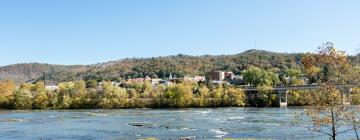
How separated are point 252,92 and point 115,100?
4432 centimetres

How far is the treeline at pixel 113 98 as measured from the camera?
136250 millimetres

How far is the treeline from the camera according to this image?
13625 cm

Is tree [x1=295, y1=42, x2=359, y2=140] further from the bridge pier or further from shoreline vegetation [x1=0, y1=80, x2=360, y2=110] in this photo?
the bridge pier

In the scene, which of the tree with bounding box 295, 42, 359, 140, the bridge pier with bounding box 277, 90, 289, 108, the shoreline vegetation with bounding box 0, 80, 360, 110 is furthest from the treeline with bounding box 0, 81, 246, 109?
the tree with bounding box 295, 42, 359, 140

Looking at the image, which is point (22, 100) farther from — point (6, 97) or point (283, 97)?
point (283, 97)

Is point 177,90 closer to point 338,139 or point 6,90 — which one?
point 6,90

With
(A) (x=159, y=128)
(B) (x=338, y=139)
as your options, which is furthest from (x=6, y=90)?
(B) (x=338, y=139)

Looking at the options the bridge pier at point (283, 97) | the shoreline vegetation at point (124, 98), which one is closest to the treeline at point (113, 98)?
the shoreline vegetation at point (124, 98)

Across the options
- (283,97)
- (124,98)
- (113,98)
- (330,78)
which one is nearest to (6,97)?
(113,98)

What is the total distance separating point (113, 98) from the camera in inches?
5423

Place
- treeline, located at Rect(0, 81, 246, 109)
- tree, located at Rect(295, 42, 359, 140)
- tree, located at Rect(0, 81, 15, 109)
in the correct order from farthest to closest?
treeline, located at Rect(0, 81, 246, 109), tree, located at Rect(0, 81, 15, 109), tree, located at Rect(295, 42, 359, 140)

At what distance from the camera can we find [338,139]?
4481 centimetres

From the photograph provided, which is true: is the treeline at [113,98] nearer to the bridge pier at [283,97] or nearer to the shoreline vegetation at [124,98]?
the shoreline vegetation at [124,98]

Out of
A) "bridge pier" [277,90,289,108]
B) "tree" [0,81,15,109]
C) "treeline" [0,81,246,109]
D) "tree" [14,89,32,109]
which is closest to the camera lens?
"tree" [14,89,32,109]
